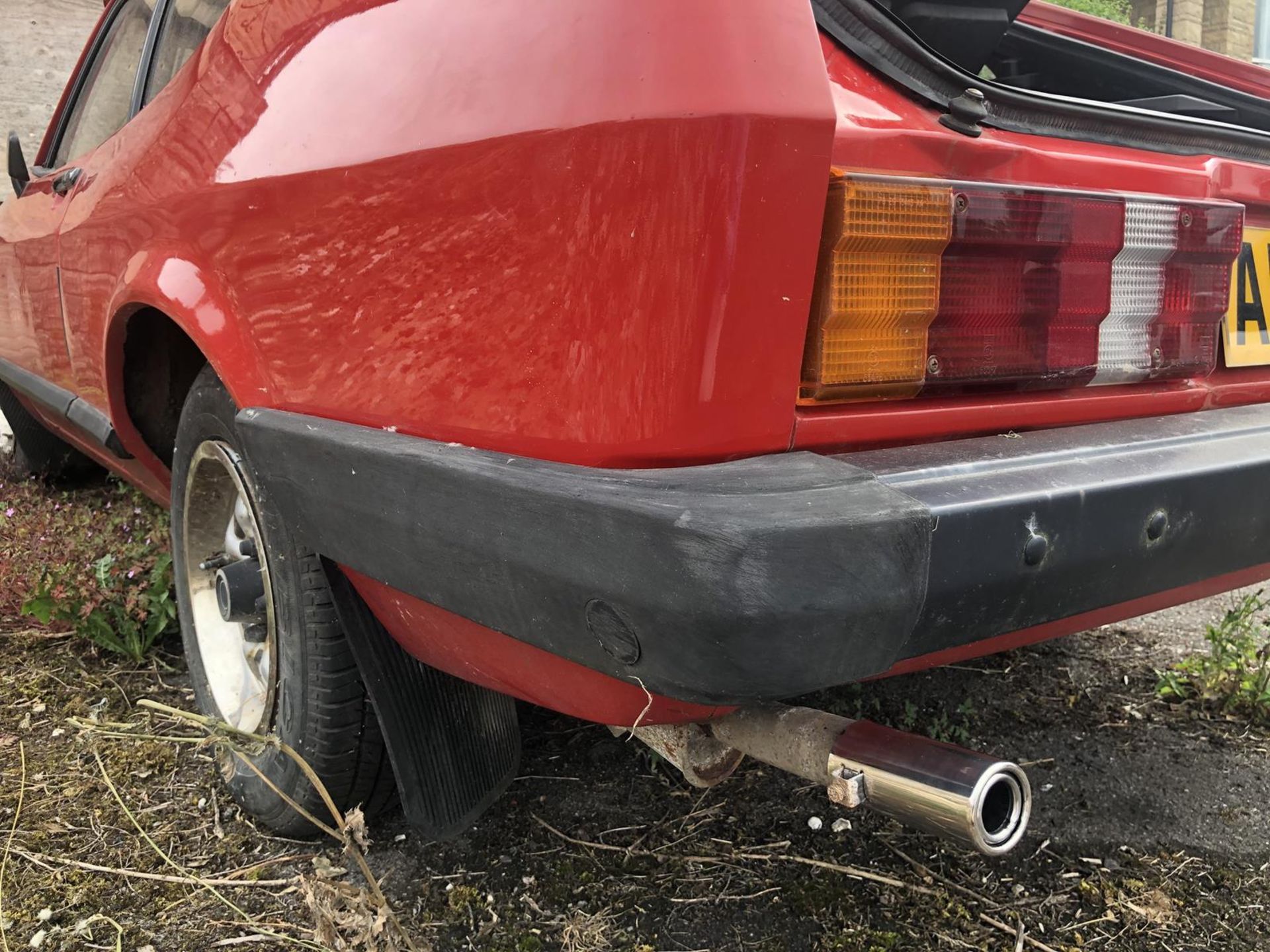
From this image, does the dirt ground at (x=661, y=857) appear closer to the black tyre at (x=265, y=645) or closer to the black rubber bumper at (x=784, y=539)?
the black tyre at (x=265, y=645)

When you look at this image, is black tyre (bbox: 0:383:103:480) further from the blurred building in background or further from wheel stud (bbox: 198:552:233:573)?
the blurred building in background

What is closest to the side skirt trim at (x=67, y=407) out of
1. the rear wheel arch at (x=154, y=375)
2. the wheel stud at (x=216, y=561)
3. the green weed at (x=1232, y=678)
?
the rear wheel arch at (x=154, y=375)

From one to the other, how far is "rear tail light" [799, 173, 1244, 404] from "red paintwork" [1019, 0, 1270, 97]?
0.76 meters

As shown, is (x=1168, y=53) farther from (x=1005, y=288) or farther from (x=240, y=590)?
(x=240, y=590)

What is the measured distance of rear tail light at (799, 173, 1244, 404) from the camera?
1087 millimetres

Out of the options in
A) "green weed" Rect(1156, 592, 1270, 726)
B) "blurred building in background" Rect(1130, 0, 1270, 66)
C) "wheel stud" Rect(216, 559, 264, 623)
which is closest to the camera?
"wheel stud" Rect(216, 559, 264, 623)

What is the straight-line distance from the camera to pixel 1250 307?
5.27 ft

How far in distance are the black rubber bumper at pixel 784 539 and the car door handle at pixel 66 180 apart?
1.64m

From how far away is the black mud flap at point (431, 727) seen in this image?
1564 millimetres

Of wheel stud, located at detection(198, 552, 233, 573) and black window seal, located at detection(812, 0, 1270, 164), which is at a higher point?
black window seal, located at detection(812, 0, 1270, 164)

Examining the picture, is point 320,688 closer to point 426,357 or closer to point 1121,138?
point 426,357

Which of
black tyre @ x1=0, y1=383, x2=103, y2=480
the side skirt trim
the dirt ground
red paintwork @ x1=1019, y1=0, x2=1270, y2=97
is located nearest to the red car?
the dirt ground

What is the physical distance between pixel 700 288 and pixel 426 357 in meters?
0.43

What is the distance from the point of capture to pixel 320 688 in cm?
164
